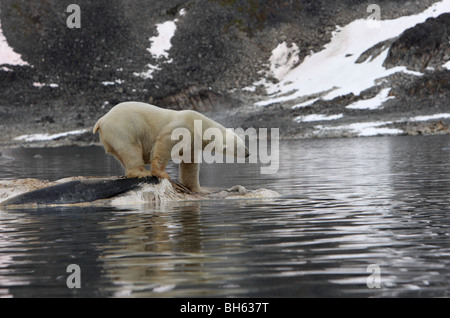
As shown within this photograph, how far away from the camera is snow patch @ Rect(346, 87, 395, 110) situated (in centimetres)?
9275

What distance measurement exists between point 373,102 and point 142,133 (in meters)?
80.7

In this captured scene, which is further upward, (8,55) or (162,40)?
(162,40)

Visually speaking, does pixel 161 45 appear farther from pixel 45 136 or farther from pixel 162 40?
pixel 45 136

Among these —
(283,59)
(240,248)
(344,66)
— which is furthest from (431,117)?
(240,248)

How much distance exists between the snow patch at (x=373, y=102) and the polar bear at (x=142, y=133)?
78.3 m

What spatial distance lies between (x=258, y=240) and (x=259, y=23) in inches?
4806

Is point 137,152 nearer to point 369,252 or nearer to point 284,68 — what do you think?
point 369,252

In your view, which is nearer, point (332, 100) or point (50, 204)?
point (50, 204)

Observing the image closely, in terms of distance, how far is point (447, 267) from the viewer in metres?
8.34

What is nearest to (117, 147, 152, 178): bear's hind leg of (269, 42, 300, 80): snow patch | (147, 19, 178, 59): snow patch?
(269, 42, 300, 80): snow patch

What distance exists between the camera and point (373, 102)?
3696 inches

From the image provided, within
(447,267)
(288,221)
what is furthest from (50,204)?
(447,267)

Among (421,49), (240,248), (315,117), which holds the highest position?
(421,49)

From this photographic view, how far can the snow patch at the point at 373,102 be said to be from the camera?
9275cm
